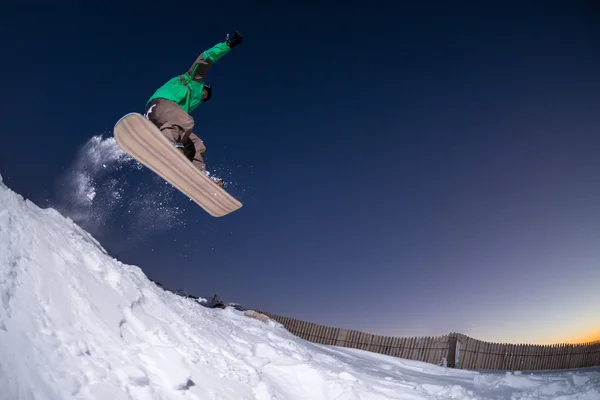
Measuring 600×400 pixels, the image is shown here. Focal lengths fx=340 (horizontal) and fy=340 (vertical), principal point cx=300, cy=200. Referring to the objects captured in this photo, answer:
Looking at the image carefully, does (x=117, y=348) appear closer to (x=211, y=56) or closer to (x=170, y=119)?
(x=170, y=119)

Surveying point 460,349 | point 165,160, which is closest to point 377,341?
point 460,349

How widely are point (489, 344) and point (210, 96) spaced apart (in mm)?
9527

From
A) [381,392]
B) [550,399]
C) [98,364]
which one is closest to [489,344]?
[550,399]

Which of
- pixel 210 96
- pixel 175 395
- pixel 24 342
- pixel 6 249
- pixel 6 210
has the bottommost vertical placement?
pixel 175 395

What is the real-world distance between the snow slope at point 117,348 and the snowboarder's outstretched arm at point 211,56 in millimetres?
2734

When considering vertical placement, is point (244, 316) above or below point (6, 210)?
below

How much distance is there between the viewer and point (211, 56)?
5031 mm

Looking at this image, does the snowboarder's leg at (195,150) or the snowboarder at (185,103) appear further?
the snowboarder's leg at (195,150)

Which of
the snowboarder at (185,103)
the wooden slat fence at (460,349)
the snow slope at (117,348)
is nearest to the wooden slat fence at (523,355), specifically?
the wooden slat fence at (460,349)

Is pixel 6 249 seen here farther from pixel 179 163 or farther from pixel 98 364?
pixel 179 163

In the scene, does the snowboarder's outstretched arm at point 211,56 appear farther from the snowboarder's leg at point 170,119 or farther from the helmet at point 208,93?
the snowboarder's leg at point 170,119

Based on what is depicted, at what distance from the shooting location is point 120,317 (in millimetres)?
3031

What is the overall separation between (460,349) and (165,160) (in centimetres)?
836

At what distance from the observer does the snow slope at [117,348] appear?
2.12 m
